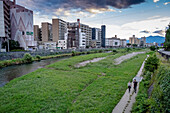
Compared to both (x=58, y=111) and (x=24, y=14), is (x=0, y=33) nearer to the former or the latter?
(x=24, y=14)

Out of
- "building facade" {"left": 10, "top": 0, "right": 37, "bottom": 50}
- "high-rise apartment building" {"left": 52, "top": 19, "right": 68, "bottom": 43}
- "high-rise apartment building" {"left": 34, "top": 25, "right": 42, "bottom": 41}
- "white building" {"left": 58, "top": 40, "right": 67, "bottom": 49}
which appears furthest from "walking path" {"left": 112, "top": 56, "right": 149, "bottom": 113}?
"high-rise apartment building" {"left": 34, "top": 25, "right": 42, "bottom": 41}

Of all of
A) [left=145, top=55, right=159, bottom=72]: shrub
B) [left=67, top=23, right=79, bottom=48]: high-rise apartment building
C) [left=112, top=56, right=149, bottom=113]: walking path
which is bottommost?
[left=112, top=56, right=149, bottom=113]: walking path

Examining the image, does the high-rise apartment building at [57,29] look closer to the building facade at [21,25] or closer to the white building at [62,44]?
the white building at [62,44]

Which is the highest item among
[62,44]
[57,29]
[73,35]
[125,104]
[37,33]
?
[57,29]

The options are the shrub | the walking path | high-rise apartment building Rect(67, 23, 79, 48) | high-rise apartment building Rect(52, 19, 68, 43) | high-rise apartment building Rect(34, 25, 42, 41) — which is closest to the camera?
the walking path

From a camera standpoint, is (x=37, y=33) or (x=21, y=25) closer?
(x=21, y=25)

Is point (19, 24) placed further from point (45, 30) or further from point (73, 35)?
point (73, 35)

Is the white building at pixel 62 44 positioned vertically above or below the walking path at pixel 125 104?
above

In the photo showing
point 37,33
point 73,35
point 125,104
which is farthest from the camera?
point 37,33

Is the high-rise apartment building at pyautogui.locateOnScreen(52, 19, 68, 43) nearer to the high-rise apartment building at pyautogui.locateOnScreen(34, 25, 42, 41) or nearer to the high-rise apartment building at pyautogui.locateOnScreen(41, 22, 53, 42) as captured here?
the high-rise apartment building at pyautogui.locateOnScreen(41, 22, 53, 42)

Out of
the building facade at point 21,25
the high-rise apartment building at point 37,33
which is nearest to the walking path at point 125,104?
the building facade at point 21,25

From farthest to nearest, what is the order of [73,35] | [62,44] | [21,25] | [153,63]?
[73,35]
[62,44]
[21,25]
[153,63]

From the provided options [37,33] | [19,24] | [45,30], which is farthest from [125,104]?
[37,33]

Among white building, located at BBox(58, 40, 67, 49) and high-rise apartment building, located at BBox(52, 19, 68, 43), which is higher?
high-rise apartment building, located at BBox(52, 19, 68, 43)
